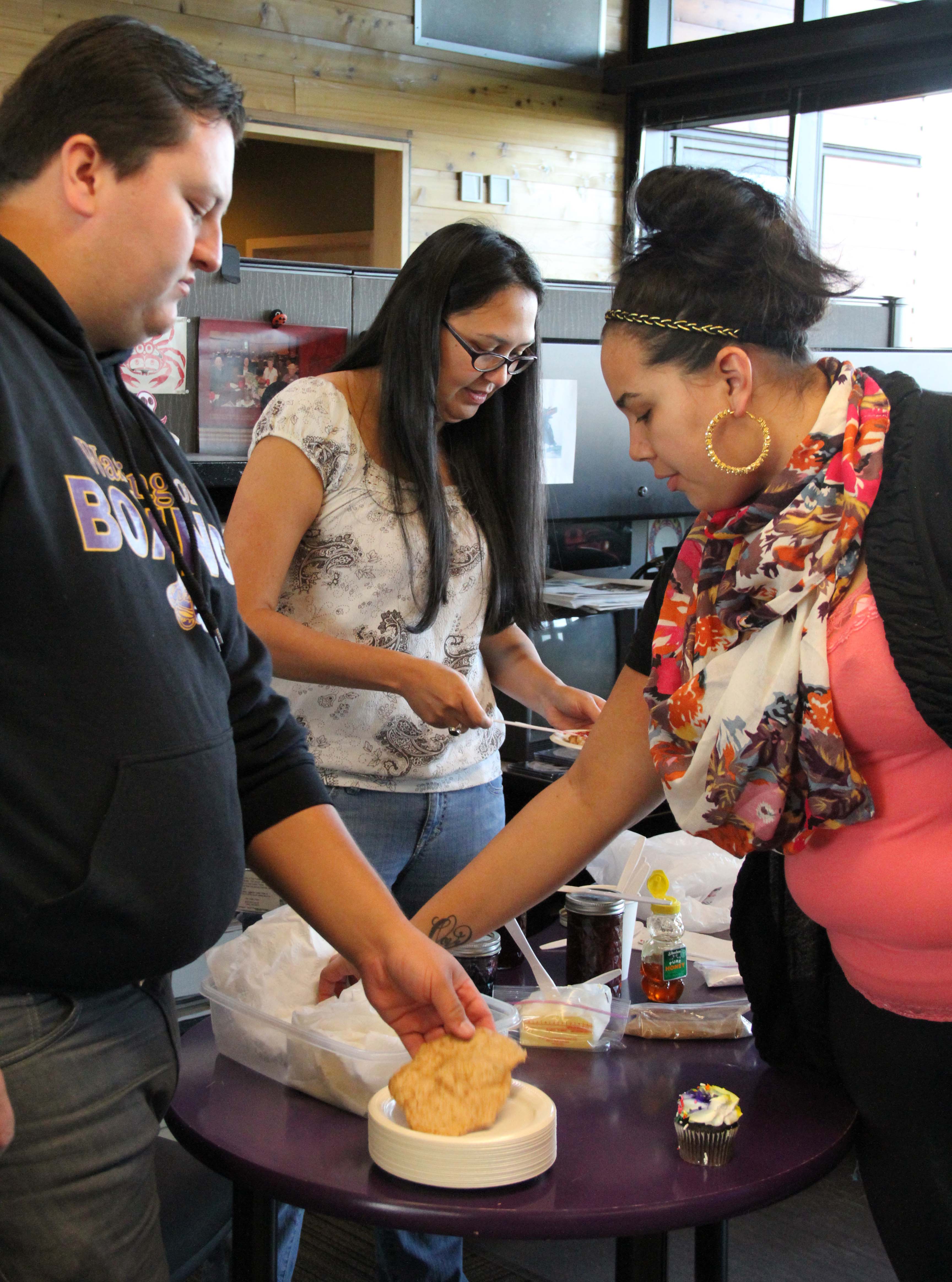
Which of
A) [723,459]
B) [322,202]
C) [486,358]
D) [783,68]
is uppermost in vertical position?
[783,68]

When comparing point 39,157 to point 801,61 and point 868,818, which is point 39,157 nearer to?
point 868,818

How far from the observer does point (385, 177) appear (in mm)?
5699

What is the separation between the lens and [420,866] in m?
1.83

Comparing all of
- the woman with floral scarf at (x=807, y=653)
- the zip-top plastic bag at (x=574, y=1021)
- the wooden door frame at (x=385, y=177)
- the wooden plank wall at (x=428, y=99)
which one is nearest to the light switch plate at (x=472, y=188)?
the wooden plank wall at (x=428, y=99)

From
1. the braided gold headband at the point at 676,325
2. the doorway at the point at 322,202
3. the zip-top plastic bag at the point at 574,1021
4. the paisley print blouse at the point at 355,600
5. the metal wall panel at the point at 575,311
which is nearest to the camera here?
the braided gold headband at the point at 676,325

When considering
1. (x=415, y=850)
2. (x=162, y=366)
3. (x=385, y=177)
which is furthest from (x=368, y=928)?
(x=385, y=177)

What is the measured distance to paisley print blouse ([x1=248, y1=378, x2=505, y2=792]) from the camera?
1.78 metres

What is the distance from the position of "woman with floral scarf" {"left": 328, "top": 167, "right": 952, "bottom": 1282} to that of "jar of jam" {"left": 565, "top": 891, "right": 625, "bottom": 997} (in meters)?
0.23

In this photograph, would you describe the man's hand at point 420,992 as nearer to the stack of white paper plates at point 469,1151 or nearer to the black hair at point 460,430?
the stack of white paper plates at point 469,1151

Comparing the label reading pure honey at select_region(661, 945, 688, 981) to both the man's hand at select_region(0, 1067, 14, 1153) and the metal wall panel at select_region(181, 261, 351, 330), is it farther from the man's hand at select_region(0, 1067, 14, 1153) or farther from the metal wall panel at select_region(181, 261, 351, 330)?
the metal wall panel at select_region(181, 261, 351, 330)

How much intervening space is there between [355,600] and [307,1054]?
75cm

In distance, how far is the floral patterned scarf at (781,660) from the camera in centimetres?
116

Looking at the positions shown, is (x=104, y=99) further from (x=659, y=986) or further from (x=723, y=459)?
(x=659, y=986)

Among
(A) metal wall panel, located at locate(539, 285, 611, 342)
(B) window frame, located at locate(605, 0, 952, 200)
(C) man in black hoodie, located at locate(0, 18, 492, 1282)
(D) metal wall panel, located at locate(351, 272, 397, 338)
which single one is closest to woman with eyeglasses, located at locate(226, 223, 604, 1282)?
(C) man in black hoodie, located at locate(0, 18, 492, 1282)
